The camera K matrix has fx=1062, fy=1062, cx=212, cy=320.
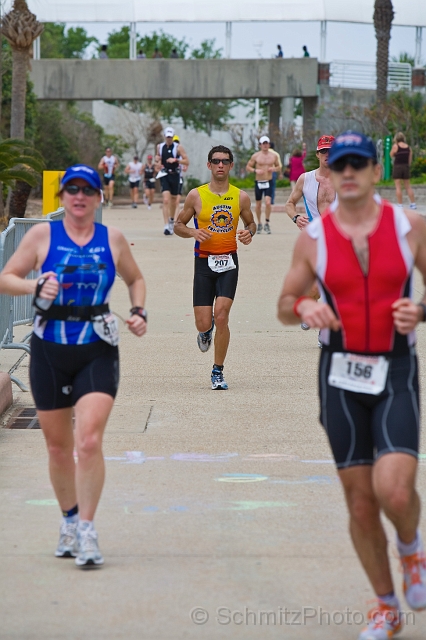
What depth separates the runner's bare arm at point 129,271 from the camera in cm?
481

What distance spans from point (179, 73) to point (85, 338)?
38.0 meters

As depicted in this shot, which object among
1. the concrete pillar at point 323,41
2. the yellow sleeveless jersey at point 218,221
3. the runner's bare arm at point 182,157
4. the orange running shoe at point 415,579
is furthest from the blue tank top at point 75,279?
the concrete pillar at point 323,41

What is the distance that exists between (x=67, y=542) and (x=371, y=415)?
1713 millimetres

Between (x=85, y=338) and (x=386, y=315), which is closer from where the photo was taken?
(x=386, y=315)

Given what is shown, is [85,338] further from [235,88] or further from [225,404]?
[235,88]

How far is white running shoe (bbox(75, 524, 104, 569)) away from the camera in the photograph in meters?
4.71

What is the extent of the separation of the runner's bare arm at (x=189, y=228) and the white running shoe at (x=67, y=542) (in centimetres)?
418

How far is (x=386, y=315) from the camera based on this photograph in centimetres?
390

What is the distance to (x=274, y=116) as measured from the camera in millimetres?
44250

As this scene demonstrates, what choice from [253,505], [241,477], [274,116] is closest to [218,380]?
[241,477]

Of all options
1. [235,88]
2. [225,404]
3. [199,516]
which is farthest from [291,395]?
[235,88]

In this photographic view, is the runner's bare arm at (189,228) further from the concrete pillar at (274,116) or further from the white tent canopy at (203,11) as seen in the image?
the white tent canopy at (203,11)

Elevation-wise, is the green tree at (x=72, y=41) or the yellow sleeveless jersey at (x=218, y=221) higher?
the green tree at (x=72, y=41)

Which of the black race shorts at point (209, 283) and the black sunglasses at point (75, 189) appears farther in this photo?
the black race shorts at point (209, 283)
